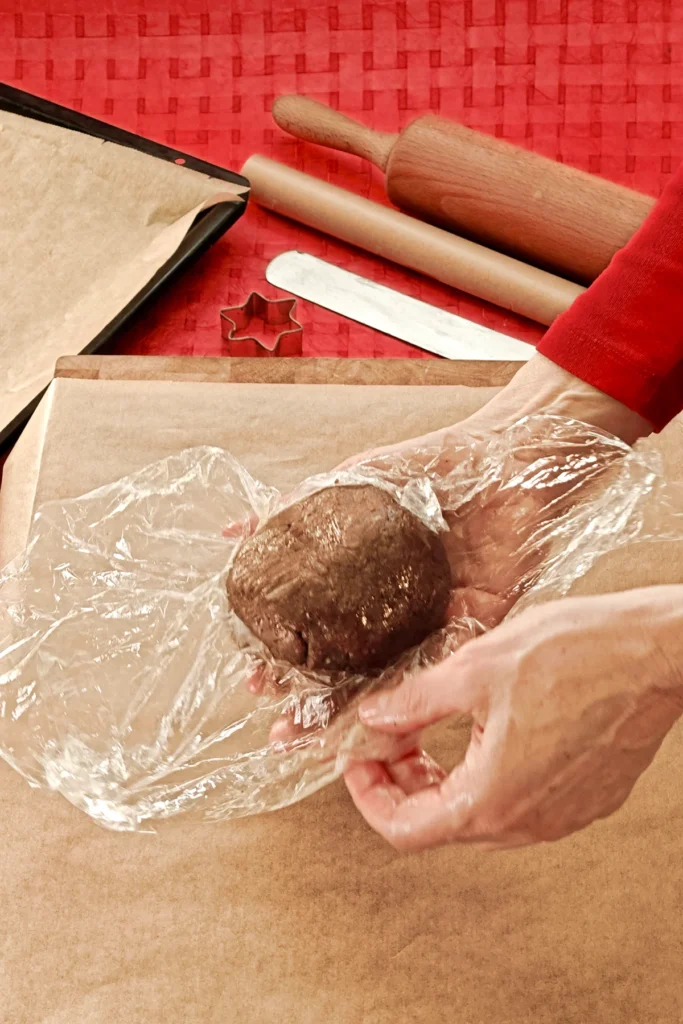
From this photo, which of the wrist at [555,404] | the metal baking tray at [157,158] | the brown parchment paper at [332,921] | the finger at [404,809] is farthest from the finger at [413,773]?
the metal baking tray at [157,158]

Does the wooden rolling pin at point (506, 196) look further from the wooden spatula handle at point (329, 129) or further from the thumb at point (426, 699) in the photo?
the thumb at point (426, 699)

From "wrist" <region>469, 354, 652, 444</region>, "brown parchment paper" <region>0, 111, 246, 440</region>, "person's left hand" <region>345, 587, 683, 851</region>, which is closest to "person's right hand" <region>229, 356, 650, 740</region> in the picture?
"wrist" <region>469, 354, 652, 444</region>

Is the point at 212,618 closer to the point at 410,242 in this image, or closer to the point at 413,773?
the point at 413,773

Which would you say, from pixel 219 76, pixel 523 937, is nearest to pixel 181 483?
pixel 523 937

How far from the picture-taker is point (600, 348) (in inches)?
34.7

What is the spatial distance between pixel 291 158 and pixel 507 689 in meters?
1.04

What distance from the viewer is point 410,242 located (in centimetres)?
124

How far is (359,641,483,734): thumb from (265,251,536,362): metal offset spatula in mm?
578

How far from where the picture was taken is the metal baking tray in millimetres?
1164

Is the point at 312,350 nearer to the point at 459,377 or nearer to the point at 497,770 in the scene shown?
the point at 459,377

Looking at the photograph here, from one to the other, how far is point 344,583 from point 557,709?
0.60 feet

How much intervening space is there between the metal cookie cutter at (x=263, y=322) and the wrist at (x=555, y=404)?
321mm

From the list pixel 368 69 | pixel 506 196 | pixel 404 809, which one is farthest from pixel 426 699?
pixel 368 69

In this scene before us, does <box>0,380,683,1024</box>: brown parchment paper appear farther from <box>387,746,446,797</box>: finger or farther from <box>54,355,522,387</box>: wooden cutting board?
<box>54,355,522,387</box>: wooden cutting board
